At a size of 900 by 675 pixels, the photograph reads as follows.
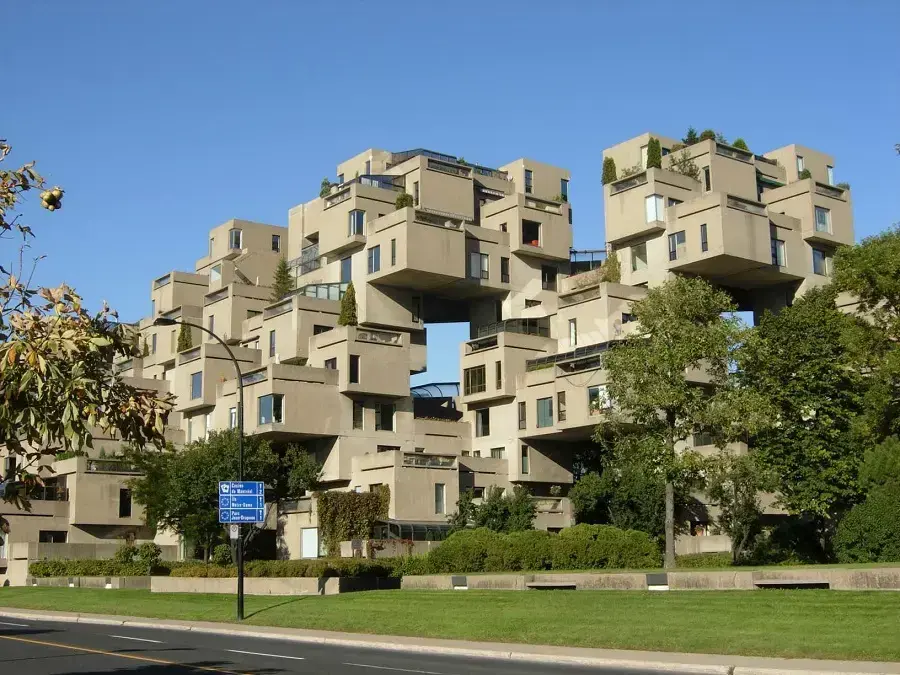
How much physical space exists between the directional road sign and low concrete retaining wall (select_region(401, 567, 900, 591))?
9.26 meters

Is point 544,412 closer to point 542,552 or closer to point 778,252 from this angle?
point 778,252

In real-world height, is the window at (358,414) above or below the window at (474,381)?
below

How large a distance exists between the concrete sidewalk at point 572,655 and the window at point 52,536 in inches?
1676

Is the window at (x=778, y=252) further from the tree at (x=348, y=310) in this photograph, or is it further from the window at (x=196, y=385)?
the window at (x=196, y=385)

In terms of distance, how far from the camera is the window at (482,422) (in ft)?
241

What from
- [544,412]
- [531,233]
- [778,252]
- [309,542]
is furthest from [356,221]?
Result: [778,252]

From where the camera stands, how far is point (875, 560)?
44.7 meters

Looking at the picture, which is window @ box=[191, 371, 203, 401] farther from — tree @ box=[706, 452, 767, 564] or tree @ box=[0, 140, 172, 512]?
tree @ box=[0, 140, 172, 512]

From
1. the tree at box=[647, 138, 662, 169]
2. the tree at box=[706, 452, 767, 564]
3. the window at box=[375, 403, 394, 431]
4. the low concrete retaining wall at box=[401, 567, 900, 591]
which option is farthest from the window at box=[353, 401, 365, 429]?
the low concrete retaining wall at box=[401, 567, 900, 591]

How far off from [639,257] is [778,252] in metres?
9.20

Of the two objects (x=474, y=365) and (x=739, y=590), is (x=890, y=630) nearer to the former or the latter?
(x=739, y=590)

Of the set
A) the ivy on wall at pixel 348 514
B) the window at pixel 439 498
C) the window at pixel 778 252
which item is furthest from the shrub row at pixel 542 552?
the window at pixel 778 252

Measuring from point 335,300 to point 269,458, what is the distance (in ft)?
53.1

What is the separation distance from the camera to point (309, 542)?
63688 mm
